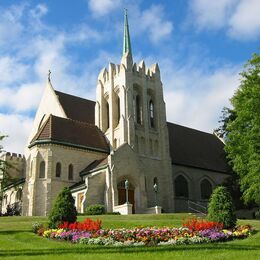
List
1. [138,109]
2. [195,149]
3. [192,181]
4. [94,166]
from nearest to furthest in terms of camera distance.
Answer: [94,166] < [138,109] < [192,181] < [195,149]

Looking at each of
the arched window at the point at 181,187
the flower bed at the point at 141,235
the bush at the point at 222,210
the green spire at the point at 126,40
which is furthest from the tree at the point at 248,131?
the green spire at the point at 126,40

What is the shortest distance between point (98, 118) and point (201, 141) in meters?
17.2

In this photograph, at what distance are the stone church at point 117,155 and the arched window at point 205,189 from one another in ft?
0.39

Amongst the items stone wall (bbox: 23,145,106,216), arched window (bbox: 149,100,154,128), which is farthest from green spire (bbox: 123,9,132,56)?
stone wall (bbox: 23,145,106,216)

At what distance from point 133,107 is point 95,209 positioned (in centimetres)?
1325

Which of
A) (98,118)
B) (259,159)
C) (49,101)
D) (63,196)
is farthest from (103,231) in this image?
(49,101)

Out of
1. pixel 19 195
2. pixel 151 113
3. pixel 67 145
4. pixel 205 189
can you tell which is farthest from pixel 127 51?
pixel 19 195

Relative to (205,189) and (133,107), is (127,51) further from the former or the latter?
(205,189)

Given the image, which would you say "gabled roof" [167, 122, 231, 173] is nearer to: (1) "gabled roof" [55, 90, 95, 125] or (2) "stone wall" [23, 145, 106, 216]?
(1) "gabled roof" [55, 90, 95, 125]

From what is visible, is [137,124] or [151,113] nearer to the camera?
[137,124]

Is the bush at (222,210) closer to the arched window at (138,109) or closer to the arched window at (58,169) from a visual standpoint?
the arched window at (58,169)

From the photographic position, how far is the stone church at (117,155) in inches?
1437

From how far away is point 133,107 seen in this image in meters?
43.0

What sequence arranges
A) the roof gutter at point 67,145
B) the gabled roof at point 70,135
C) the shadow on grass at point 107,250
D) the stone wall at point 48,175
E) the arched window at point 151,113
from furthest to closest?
1. the arched window at point 151,113
2. the gabled roof at point 70,135
3. the roof gutter at point 67,145
4. the stone wall at point 48,175
5. the shadow on grass at point 107,250
